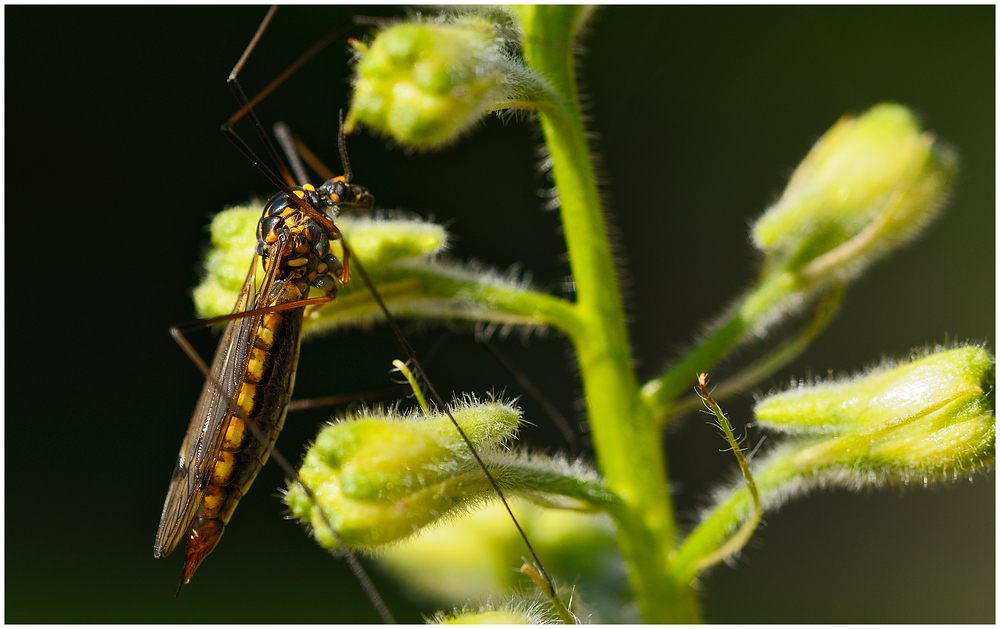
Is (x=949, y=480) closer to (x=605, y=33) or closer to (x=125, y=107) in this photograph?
(x=605, y=33)

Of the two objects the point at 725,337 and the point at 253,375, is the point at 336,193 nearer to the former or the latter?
the point at 253,375

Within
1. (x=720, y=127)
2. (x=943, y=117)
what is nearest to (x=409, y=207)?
(x=720, y=127)

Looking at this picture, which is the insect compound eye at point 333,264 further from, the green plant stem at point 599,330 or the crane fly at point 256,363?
the green plant stem at point 599,330

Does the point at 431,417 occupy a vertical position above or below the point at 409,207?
below

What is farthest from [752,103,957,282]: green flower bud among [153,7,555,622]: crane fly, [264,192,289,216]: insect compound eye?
[264,192,289,216]: insect compound eye

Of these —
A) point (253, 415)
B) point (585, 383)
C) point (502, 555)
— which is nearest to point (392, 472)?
point (585, 383)

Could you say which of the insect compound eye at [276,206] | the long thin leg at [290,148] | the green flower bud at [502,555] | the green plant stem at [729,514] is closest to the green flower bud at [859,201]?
the green plant stem at [729,514]
